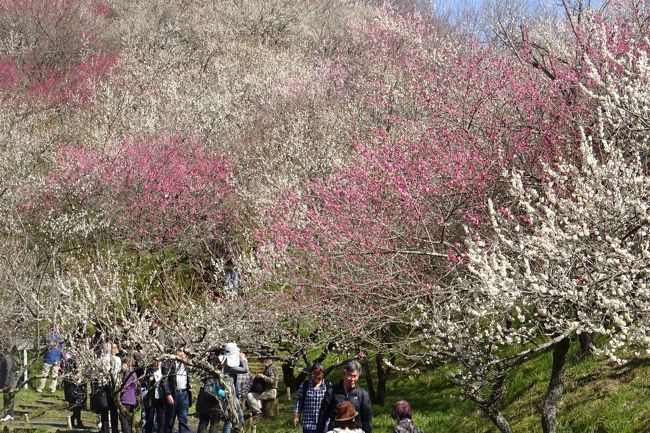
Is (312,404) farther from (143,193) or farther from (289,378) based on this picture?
(143,193)

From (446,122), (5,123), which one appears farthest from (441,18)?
(446,122)

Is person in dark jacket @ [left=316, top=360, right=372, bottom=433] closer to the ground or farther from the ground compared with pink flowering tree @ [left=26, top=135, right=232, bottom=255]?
farther from the ground

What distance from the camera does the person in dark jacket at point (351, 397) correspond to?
816 centimetres

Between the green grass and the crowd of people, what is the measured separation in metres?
1.04

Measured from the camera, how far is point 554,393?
360 inches

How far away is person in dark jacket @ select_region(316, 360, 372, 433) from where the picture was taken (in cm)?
816

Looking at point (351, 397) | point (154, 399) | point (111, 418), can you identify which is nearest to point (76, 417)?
point (111, 418)

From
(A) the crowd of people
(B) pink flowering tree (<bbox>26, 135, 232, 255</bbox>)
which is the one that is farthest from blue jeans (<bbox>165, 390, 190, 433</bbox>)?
(B) pink flowering tree (<bbox>26, 135, 232, 255</bbox>)

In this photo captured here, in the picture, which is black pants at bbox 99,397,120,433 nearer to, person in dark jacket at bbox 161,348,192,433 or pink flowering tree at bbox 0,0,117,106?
person in dark jacket at bbox 161,348,192,433

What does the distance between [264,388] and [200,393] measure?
2.57 meters

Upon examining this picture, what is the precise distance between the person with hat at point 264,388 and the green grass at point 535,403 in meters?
0.42

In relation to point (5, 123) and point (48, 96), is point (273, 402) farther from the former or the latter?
point (48, 96)

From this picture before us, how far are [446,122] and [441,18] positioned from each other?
1402 inches

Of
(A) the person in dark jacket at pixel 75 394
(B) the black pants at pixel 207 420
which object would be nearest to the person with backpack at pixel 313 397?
(B) the black pants at pixel 207 420
